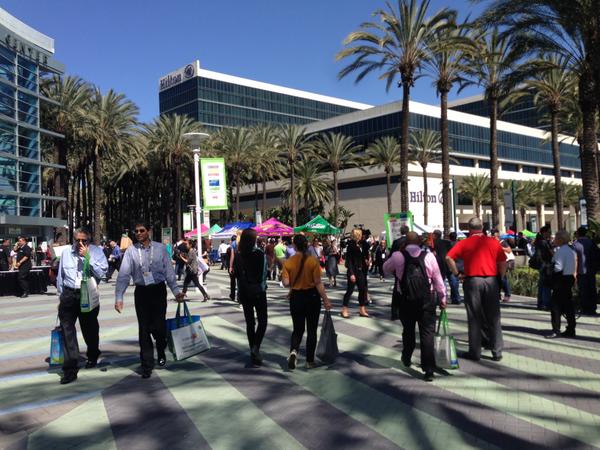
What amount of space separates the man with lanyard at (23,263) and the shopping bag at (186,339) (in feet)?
39.5

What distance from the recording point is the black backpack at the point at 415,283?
6207 mm

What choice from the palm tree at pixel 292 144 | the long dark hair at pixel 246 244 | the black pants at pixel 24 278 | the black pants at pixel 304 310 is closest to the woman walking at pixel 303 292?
the black pants at pixel 304 310

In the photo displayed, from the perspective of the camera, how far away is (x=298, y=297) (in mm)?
6617

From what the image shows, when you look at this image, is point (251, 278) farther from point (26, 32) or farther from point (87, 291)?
point (26, 32)

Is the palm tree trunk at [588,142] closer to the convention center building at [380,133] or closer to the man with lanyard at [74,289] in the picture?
the man with lanyard at [74,289]

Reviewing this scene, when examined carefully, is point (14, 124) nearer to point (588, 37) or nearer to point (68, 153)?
point (68, 153)

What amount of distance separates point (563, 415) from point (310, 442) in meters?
2.38

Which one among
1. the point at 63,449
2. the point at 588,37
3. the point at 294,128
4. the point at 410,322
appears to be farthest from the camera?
the point at 294,128

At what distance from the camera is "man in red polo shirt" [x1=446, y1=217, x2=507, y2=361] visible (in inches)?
271

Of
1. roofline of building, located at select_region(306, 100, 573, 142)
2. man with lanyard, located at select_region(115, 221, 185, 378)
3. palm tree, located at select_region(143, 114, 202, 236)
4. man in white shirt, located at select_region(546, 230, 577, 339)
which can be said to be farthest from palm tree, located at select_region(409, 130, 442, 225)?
man with lanyard, located at select_region(115, 221, 185, 378)

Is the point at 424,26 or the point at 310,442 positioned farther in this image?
the point at 424,26

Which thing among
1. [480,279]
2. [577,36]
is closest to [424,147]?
[577,36]

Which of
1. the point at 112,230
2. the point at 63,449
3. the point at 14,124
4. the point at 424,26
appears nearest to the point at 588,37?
the point at 424,26

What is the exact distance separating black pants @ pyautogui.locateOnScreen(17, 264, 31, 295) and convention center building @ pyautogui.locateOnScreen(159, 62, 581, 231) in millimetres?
32287
